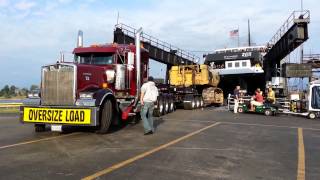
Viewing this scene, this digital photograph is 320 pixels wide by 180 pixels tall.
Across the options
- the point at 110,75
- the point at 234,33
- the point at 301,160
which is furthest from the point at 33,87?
the point at 234,33

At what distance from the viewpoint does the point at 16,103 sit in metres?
31.6

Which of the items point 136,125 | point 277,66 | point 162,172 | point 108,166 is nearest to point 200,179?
point 162,172

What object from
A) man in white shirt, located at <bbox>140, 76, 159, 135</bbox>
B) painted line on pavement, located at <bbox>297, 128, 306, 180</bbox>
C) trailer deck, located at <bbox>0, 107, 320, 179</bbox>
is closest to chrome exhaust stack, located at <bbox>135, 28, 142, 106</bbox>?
trailer deck, located at <bbox>0, 107, 320, 179</bbox>

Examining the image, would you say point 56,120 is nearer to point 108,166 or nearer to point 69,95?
point 69,95

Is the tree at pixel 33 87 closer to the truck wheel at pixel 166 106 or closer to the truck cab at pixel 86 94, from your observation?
the truck cab at pixel 86 94

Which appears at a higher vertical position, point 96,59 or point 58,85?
point 96,59

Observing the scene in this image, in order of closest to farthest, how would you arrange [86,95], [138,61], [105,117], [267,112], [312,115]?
[86,95]
[105,117]
[138,61]
[312,115]
[267,112]

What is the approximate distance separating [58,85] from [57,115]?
102cm

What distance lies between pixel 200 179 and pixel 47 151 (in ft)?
12.7

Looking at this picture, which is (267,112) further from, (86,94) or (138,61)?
(86,94)

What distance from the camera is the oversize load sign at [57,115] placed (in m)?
11.6

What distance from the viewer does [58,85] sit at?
40.8 feet

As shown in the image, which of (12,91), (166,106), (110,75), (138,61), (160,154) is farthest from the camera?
(12,91)

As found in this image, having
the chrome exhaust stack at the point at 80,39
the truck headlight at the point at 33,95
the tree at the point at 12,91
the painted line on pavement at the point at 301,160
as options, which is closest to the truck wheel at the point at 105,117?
the truck headlight at the point at 33,95
